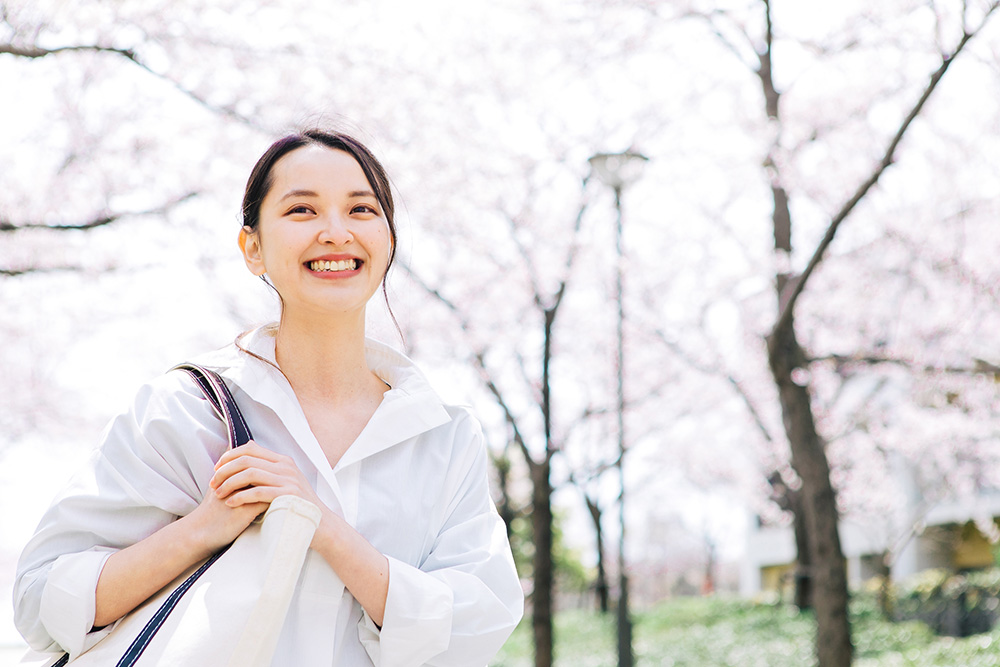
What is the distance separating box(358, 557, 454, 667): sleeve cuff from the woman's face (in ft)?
1.52

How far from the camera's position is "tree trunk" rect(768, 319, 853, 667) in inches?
296

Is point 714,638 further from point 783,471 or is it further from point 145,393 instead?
point 145,393

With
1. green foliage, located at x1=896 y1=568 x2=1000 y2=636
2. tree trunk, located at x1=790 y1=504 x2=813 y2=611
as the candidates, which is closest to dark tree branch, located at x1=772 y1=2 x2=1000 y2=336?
green foliage, located at x1=896 y1=568 x2=1000 y2=636

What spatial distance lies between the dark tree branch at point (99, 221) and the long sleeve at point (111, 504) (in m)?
5.83

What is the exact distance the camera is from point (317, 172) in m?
1.53

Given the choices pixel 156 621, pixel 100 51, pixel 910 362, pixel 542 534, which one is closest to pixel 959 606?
pixel 542 534

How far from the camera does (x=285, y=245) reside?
4.93ft

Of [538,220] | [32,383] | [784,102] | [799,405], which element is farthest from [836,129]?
[32,383]

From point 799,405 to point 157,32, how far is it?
5.78m

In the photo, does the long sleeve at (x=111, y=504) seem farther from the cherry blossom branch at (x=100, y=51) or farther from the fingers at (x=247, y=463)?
the cherry blossom branch at (x=100, y=51)

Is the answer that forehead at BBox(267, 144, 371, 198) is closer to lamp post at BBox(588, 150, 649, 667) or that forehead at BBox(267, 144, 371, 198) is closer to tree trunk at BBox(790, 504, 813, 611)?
lamp post at BBox(588, 150, 649, 667)

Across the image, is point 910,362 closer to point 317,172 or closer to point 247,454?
point 317,172

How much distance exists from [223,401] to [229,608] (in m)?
0.35

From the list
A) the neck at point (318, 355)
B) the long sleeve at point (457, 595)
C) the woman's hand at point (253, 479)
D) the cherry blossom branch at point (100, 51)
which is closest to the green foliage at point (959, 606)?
the cherry blossom branch at point (100, 51)
